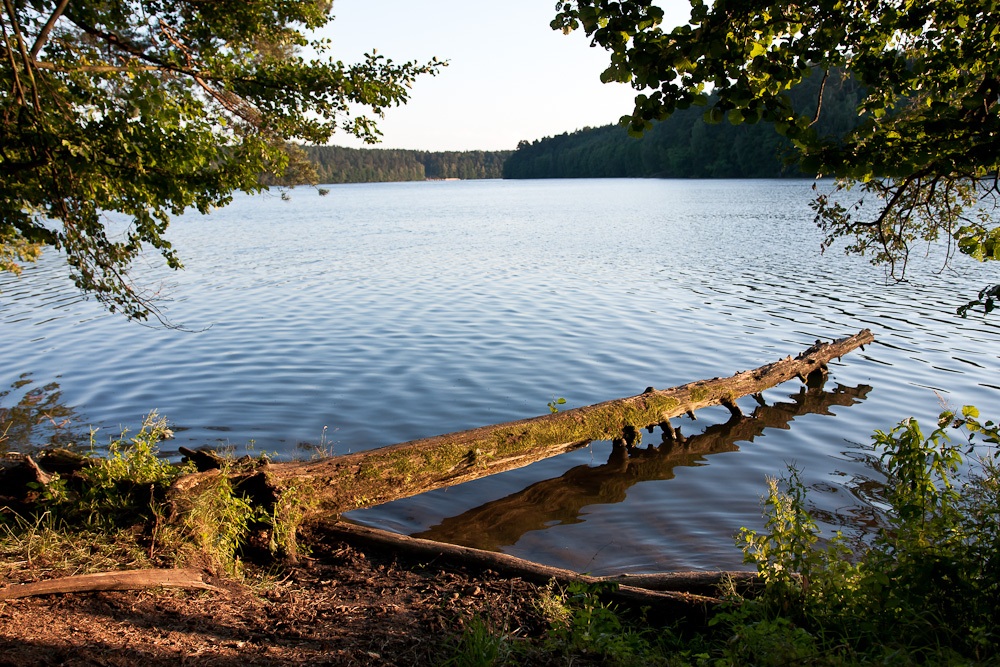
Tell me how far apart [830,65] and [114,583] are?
5.87 meters

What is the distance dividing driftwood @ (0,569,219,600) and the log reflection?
3.08m

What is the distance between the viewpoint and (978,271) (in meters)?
21.9

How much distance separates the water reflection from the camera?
33.9ft

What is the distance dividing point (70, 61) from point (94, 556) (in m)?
5.94

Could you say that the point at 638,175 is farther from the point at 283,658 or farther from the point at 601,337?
the point at 283,658

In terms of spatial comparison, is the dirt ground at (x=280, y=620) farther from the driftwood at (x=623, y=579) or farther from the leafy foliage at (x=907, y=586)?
the leafy foliage at (x=907, y=586)

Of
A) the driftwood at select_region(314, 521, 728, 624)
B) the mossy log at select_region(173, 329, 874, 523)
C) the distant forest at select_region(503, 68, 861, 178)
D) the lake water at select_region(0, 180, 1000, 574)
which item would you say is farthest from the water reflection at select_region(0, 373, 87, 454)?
the distant forest at select_region(503, 68, 861, 178)

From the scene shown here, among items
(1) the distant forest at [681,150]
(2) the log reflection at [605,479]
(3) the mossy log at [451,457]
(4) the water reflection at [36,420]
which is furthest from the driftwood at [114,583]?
(1) the distant forest at [681,150]

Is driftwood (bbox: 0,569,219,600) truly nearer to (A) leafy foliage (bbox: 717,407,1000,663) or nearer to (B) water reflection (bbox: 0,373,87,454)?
(A) leafy foliage (bbox: 717,407,1000,663)

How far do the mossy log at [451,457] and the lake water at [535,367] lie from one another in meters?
0.66

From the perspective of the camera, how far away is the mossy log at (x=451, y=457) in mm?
6371

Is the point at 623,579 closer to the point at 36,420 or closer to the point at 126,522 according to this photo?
the point at 126,522

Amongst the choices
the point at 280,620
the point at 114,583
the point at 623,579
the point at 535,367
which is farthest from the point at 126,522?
the point at 535,367

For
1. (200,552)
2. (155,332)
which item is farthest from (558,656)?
(155,332)
